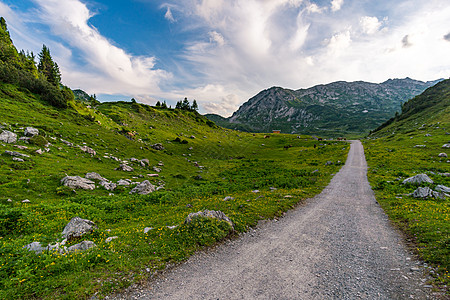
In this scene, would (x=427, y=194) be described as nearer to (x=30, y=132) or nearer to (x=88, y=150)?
(x=88, y=150)

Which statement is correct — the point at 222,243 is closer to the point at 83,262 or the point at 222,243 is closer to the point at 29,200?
the point at 83,262

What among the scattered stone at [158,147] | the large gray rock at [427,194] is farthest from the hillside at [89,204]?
the large gray rock at [427,194]

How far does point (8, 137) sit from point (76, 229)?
75.3 ft

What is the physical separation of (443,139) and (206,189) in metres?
71.4

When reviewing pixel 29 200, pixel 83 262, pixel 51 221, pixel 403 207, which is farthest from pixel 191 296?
pixel 403 207

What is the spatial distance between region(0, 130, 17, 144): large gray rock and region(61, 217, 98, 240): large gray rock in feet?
70.5

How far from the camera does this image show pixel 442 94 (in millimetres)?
123438

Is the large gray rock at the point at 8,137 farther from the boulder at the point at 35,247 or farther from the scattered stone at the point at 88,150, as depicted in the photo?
the boulder at the point at 35,247

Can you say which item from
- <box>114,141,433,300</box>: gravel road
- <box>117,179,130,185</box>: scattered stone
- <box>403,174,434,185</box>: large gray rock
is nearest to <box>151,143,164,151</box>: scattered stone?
<box>117,179,130,185</box>: scattered stone

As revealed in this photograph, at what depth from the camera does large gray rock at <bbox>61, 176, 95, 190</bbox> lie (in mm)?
18734

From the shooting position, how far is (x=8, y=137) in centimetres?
2255

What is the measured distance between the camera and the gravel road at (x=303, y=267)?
7.14 m

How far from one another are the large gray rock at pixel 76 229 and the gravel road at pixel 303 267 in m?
6.15

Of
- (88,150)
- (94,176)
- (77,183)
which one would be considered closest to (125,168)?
(94,176)
